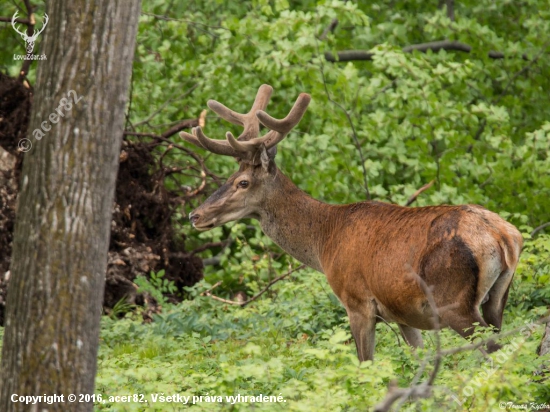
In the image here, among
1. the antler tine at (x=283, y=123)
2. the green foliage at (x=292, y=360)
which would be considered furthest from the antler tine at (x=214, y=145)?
the green foliage at (x=292, y=360)

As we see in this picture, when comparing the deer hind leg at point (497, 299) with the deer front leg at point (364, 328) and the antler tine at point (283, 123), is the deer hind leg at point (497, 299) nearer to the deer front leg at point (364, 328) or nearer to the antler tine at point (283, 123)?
the deer front leg at point (364, 328)

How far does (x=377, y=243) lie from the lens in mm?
7270

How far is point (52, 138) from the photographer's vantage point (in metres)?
4.79

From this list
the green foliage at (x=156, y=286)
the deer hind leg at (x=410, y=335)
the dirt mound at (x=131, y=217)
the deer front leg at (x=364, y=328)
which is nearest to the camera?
the deer front leg at (x=364, y=328)

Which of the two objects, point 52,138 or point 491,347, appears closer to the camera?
point 52,138

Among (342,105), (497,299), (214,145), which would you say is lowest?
(497,299)

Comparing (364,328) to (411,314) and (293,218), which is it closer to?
(411,314)

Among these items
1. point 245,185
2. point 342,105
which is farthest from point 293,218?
point 342,105

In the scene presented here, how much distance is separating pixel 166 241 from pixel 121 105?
676cm

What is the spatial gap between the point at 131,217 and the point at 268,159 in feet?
11.9

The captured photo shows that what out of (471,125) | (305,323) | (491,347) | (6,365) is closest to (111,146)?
(6,365)

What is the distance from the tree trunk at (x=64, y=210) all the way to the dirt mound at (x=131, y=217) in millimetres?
5763

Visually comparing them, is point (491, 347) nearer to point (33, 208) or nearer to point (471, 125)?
point (33, 208)

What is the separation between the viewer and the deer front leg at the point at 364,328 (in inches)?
289
